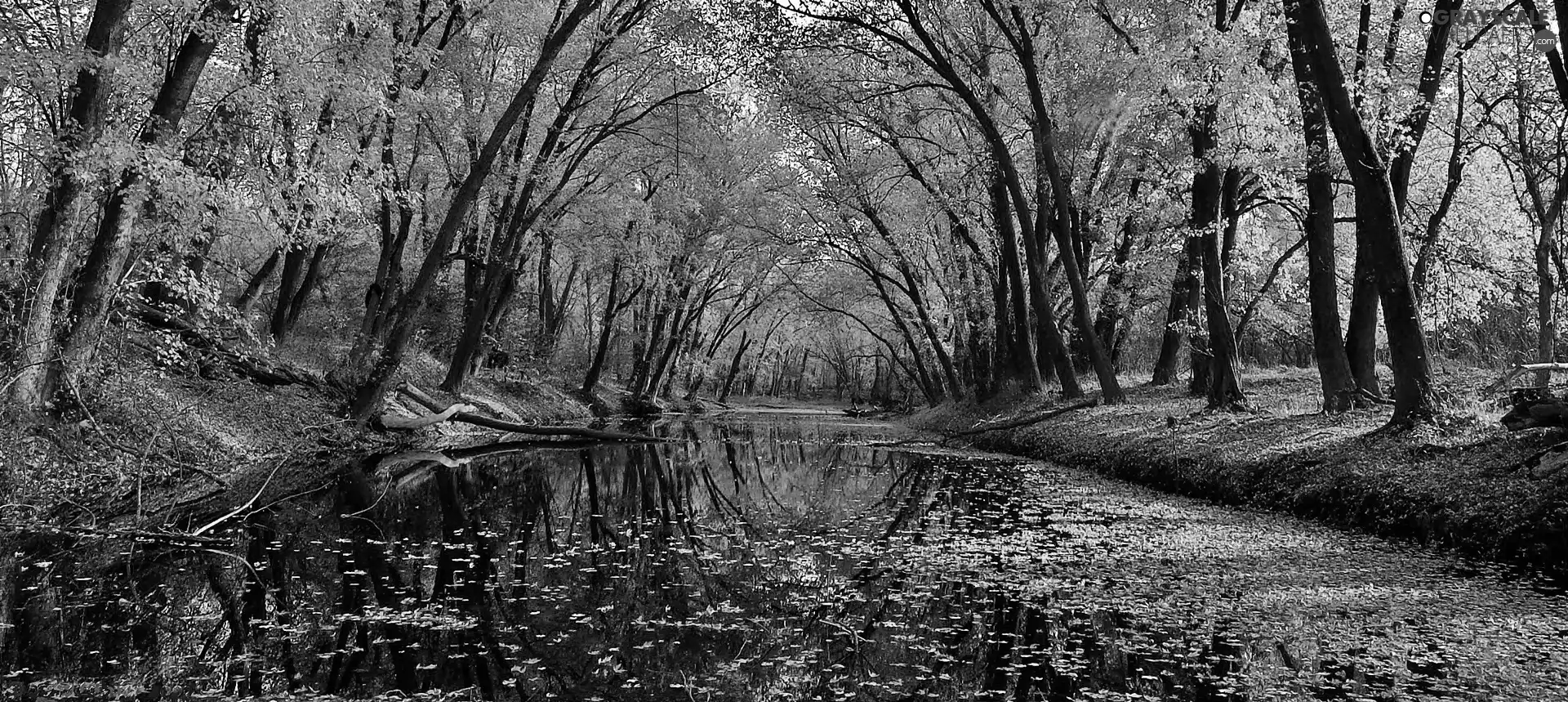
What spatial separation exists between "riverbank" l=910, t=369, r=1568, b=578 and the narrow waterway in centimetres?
49

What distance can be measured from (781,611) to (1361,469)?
266 inches

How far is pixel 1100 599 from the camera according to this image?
5535 mm

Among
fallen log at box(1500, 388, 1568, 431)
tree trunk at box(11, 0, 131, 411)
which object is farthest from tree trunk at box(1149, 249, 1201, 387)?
tree trunk at box(11, 0, 131, 411)

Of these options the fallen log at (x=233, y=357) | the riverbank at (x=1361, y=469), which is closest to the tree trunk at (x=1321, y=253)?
the riverbank at (x=1361, y=469)

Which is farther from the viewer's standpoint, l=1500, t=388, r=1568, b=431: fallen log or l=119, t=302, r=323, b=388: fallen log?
l=119, t=302, r=323, b=388: fallen log

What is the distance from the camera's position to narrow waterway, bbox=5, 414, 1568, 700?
4020 mm

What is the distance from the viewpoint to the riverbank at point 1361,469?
6496mm

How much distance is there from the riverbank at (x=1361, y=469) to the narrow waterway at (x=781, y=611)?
49 cm

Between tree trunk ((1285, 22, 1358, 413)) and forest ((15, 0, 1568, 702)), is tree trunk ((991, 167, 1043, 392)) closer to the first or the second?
forest ((15, 0, 1568, 702))

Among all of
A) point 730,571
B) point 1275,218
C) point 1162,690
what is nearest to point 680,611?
point 730,571

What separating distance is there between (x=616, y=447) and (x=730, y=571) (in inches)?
528

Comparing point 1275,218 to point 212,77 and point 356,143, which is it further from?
point 212,77

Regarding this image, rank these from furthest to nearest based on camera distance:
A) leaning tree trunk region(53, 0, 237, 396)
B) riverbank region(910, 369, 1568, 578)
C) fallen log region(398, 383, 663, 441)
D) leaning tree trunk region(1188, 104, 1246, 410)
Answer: fallen log region(398, 383, 663, 441) < leaning tree trunk region(1188, 104, 1246, 410) < leaning tree trunk region(53, 0, 237, 396) < riverbank region(910, 369, 1568, 578)

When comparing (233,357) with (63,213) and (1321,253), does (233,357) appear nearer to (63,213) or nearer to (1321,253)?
(63,213)
